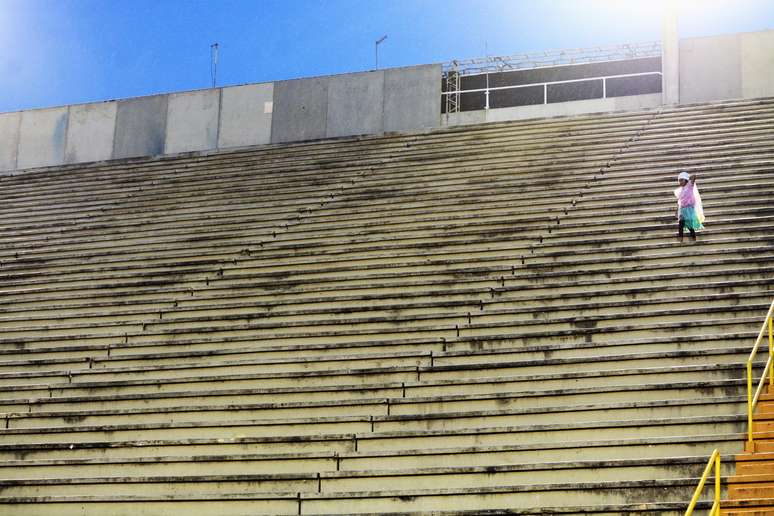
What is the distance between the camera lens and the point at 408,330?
1345 centimetres

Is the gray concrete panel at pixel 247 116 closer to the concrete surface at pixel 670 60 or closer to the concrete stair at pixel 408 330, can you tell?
the concrete stair at pixel 408 330

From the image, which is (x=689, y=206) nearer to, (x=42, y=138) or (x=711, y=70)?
(x=711, y=70)

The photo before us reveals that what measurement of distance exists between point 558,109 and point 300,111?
4957 mm

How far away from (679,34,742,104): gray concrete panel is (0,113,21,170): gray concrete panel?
13527mm

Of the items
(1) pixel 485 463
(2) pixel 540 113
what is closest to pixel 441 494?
(1) pixel 485 463

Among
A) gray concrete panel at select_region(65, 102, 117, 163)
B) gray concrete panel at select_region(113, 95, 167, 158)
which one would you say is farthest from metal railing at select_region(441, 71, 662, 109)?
gray concrete panel at select_region(65, 102, 117, 163)

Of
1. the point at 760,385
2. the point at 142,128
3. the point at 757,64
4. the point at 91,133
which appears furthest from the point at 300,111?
the point at 760,385

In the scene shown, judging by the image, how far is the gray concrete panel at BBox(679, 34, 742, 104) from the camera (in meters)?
20.7

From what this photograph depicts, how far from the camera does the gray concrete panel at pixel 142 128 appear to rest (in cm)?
2414

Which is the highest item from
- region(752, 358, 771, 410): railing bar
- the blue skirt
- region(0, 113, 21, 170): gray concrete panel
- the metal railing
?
the metal railing

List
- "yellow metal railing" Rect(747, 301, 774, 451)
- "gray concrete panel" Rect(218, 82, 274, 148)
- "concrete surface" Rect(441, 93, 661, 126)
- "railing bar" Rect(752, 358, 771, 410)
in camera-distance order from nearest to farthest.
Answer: "yellow metal railing" Rect(747, 301, 774, 451) → "railing bar" Rect(752, 358, 771, 410) → "concrete surface" Rect(441, 93, 661, 126) → "gray concrete panel" Rect(218, 82, 274, 148)

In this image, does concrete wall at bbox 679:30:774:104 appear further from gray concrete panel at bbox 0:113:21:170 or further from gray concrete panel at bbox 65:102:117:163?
gray concrete panel at bbox 0:113:21:170

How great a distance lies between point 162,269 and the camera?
1695cm

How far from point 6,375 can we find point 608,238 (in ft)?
24.3
